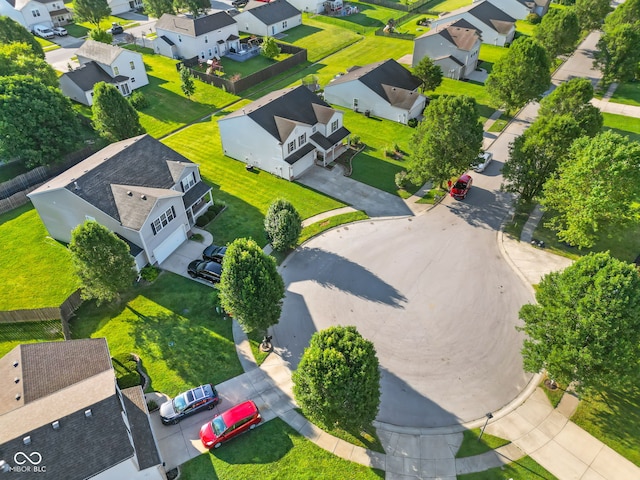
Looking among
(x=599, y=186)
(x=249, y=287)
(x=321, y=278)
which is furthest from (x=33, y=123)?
(x=599, y=186)

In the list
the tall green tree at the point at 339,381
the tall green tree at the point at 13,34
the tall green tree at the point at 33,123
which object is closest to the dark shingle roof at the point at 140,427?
the tall green tree at the point at 339,381

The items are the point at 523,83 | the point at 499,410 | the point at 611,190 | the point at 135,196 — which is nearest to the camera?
the point at 499,410

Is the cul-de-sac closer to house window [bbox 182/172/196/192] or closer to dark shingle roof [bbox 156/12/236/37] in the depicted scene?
house window [bbox 182/172/196/192]

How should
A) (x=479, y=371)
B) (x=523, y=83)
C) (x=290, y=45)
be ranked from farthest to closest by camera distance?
(x=290, y=45), (x=523, y=83), (x=479, y=371)

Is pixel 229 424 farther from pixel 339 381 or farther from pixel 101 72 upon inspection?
pixel 101 72

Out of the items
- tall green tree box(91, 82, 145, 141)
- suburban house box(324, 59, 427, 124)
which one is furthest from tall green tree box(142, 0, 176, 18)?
tall green tree box(91, 82, 145, 141)

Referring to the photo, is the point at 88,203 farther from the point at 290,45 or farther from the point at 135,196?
the point at 290,45

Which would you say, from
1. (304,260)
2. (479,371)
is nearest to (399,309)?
Result: (479,371)
